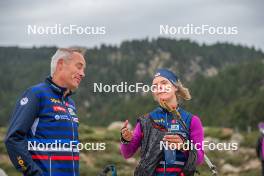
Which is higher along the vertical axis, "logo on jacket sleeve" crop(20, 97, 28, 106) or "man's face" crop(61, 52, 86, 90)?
"man's face" crop(61, 52, 86, 90)

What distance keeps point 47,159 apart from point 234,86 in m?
139

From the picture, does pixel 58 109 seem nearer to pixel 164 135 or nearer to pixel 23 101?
pixel 23 101

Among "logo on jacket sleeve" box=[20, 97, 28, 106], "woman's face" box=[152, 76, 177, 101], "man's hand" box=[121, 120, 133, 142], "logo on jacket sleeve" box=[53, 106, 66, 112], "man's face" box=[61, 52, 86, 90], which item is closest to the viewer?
"logo on jacket sleeve" box=[20, 97, 28, 106]

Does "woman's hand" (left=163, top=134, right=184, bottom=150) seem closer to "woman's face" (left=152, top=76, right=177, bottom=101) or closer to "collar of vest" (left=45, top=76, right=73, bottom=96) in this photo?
"woman's face" (left=152, top=76, right=177, bottom=101)

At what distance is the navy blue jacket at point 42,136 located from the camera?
13.7ft

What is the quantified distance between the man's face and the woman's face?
0.71 m

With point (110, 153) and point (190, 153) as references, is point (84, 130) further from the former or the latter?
point (190, 153)

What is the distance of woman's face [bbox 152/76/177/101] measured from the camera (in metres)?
5.04

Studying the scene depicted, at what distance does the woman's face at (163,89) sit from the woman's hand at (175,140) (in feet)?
1.04

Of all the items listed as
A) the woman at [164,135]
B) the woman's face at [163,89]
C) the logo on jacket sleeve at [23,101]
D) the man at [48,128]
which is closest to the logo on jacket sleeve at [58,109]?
the man at [48,128]

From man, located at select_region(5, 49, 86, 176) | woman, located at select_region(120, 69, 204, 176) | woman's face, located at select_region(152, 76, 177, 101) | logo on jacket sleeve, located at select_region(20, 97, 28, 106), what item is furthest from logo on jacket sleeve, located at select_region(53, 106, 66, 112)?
woman's face, located at select_region(152, 76, 177, 101)

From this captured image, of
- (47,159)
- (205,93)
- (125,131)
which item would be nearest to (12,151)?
(47,159)

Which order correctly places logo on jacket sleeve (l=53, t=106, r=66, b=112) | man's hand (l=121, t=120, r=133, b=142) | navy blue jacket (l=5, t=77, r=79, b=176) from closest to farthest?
navy blue jacket (l=5, t=77, r=79, b=176) → logo on jacket sleeve (l=53, t=106, r=66, b=112) → man's hand (l=121, t=120, r=133, b=142)

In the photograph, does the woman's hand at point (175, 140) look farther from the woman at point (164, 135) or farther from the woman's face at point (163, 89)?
the woman's face at point (163, 89)
